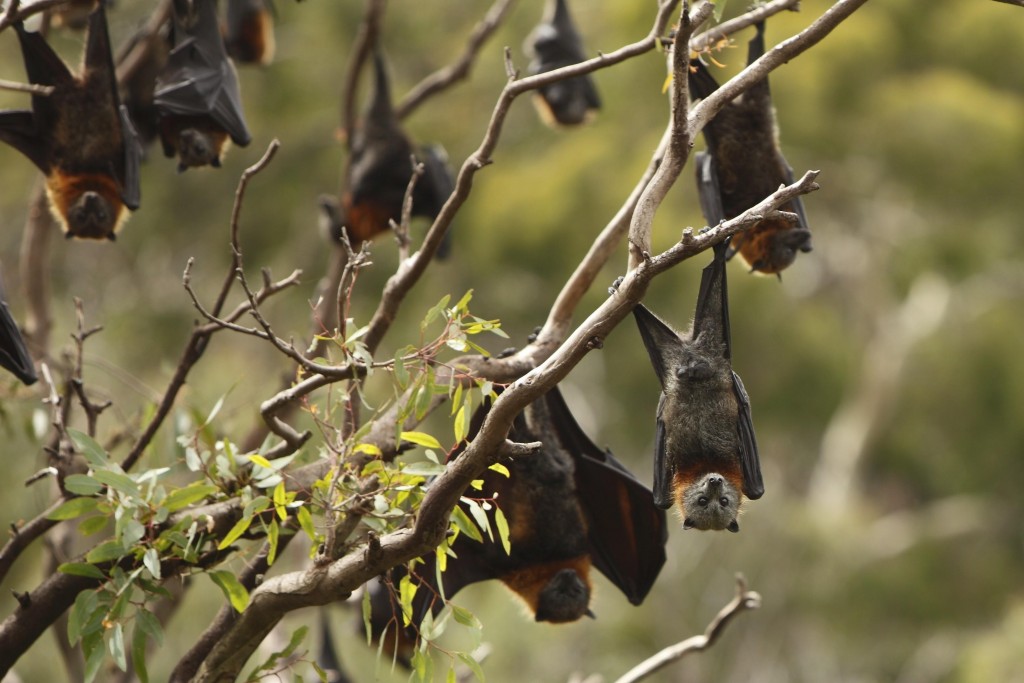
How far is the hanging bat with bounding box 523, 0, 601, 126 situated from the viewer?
8055 millimetres

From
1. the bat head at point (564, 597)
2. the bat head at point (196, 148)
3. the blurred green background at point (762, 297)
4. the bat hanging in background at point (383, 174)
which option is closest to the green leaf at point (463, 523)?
the bat head at point (564, 597)

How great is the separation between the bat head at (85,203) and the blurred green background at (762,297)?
25.8 feet

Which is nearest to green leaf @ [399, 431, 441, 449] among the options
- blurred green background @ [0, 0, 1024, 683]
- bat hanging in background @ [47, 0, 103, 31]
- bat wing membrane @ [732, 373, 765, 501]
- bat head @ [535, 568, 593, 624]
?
bat wing membrane @ [732, 373, 765, 501]

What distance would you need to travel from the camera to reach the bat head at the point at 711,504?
4.16 m

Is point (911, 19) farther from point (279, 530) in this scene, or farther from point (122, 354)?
point (279, 530)

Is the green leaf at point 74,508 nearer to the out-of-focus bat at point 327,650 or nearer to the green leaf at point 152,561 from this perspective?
the green leaf at point 152,561

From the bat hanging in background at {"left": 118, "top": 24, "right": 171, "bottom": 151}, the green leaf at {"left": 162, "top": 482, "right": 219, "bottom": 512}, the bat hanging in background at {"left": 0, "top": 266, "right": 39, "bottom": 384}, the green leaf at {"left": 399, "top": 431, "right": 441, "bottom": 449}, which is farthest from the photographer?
the bat hanging in background at {"left": 118, "top": 24, "right": 171, "bottom": 151}

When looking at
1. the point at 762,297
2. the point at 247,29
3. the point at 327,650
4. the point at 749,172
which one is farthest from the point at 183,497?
the point at 762,297

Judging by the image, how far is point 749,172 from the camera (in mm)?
5199

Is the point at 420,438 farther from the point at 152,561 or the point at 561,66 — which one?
the point at 561,66

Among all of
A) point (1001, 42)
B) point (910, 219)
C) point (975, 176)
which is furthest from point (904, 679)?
point (1001, 42)

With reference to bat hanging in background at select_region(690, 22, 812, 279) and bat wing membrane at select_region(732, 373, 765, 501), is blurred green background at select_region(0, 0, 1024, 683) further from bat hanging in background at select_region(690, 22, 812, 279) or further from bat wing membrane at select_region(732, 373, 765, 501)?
bat wing membrane at select_region(732, 373, 765, 501)

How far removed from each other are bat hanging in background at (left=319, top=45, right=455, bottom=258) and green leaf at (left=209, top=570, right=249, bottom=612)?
438 cm

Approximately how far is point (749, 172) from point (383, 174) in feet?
12.1
